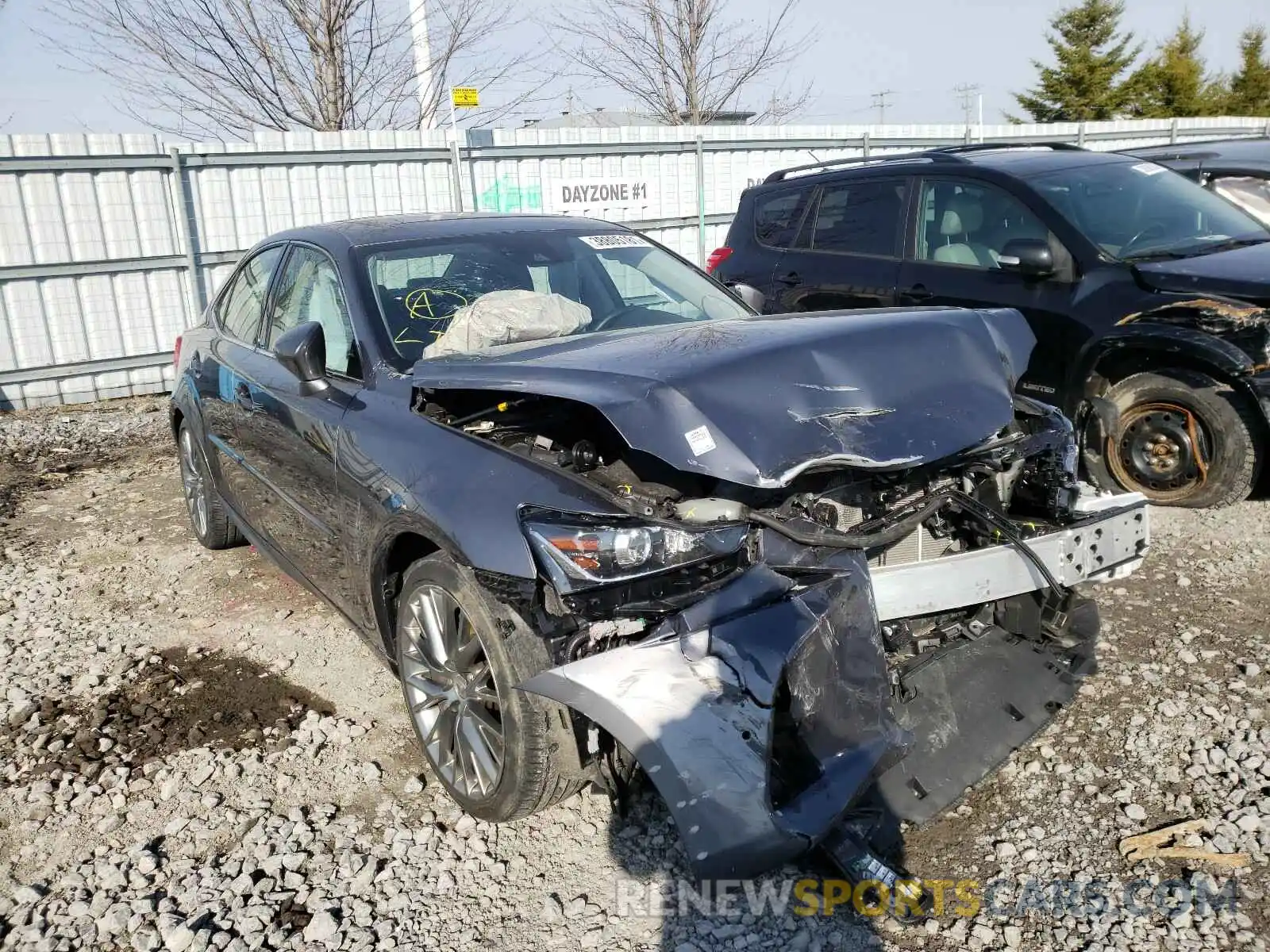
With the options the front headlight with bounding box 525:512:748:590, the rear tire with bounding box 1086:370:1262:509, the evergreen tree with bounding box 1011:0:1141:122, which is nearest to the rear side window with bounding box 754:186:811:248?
the rear tire with bounding box 1086:370:1262:509

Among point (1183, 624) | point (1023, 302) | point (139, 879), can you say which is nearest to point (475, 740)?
point (139, 879)

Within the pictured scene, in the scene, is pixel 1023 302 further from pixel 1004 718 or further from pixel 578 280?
pixel 1004 718

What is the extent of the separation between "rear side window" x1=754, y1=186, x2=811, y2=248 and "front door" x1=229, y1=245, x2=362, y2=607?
3.68 m

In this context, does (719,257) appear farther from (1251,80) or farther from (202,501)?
(1251,80)

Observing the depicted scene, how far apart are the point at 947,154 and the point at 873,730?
4.87 m

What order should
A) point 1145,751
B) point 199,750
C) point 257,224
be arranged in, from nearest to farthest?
point 1145,751, point 199,750, point 257,224

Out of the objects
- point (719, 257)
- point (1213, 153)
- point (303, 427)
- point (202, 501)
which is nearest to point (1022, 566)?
point (303, 427)

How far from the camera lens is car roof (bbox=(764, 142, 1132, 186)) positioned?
5.81 m

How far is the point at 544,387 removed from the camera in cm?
271

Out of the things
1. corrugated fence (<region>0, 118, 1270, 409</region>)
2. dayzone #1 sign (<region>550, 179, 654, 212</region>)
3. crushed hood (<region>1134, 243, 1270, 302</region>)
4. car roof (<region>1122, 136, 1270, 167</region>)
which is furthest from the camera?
dayzone #1 sign (<region>550, 179, 654, 212</region>)

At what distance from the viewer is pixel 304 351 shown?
335cm

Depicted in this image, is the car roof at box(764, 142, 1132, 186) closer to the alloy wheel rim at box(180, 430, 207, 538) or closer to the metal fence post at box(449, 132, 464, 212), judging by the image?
the alloy wheel rim at box(180, 430, 207, 538)

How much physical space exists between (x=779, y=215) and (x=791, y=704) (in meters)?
5.22

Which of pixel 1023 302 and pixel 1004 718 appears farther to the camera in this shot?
pixel 1023 302
